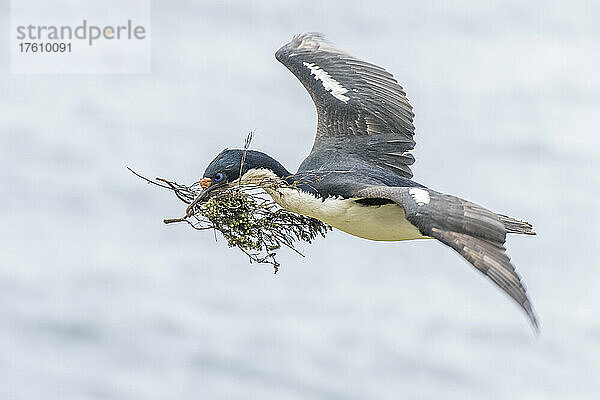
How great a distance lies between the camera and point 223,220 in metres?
9.00

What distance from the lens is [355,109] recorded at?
1122cm

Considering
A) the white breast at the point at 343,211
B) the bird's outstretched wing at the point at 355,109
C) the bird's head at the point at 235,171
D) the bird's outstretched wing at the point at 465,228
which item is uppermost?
the bird's outstretched wing at the point at 355,109

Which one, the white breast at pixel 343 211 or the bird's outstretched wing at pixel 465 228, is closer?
the bird's outstretched wing at pixel 465 228

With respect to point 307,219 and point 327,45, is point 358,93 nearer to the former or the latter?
point 327,45

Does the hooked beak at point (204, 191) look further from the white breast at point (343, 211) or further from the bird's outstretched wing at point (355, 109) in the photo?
the bird's outstretched wing at point (355, 109)

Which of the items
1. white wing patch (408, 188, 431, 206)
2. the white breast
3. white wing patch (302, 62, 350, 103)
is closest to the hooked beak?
the white breast

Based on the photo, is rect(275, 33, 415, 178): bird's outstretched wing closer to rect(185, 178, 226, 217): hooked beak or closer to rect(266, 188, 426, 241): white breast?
rect(266, 188, 426, 241): white breast

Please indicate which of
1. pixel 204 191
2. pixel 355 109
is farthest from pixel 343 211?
pixel 355 109

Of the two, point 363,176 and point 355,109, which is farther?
point 355,109

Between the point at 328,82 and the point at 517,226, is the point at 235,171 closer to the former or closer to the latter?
the point at 517,226

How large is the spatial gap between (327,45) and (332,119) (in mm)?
1450

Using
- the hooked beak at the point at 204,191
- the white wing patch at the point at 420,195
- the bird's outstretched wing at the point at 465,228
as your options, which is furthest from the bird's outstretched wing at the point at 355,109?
the bird's outstretched wing at the point at 465,228

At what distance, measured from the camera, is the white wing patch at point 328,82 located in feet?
37.4

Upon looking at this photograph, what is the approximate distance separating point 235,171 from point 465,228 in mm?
1842
